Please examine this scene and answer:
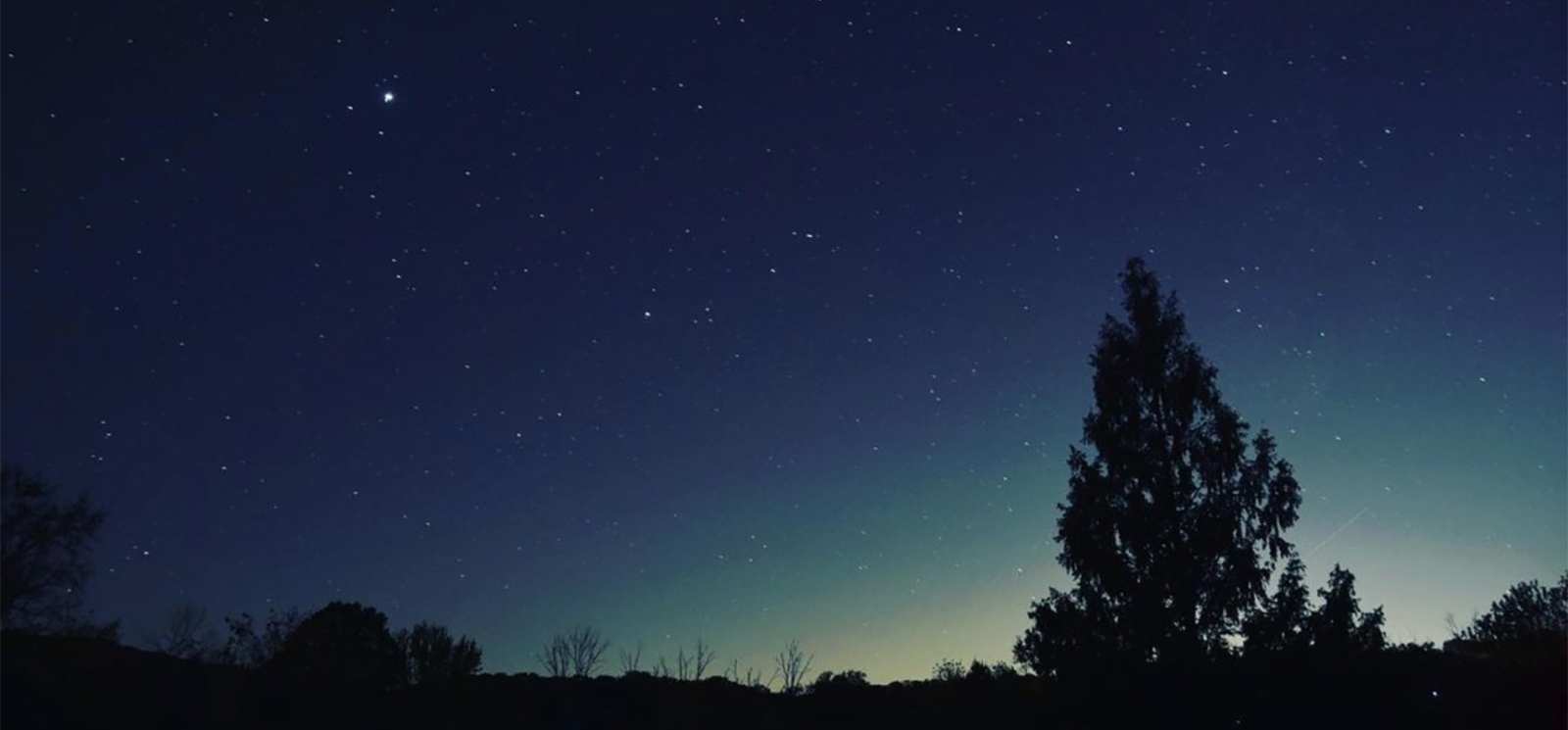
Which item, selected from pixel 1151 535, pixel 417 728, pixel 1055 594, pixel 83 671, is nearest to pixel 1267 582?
pixel 1151 535

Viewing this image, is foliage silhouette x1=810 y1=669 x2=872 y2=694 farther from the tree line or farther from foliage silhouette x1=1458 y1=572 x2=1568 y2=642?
foliage silhouette x1=1458 y1=572 x2=1568 y2=642

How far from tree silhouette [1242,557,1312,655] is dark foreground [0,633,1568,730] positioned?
1.02 meters

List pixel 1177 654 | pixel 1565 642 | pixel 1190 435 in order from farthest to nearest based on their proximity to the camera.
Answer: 1. pixel 1190 435
2. pixel 1177 654
3. pixel 1565 642

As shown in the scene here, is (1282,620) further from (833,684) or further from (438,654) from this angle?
(438,654)

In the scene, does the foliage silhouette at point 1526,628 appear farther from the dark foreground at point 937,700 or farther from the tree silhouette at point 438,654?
the tree silhouette at point 438,654

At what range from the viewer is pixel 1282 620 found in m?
24.7

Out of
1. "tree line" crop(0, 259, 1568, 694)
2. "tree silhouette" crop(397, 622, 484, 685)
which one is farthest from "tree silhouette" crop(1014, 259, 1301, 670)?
"tree silhouette" crop(397, 622, 484, 685)

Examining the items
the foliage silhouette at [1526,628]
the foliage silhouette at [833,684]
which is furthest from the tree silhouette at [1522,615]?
the foliage silhouette at [833,684]

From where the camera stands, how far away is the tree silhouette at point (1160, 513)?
2509 centimetres

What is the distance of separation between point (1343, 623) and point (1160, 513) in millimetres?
4707

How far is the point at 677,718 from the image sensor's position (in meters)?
23.5

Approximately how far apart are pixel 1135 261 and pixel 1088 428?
17.9ft

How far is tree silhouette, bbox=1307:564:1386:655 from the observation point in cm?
2394

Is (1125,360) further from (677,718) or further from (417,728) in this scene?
(417,728)
